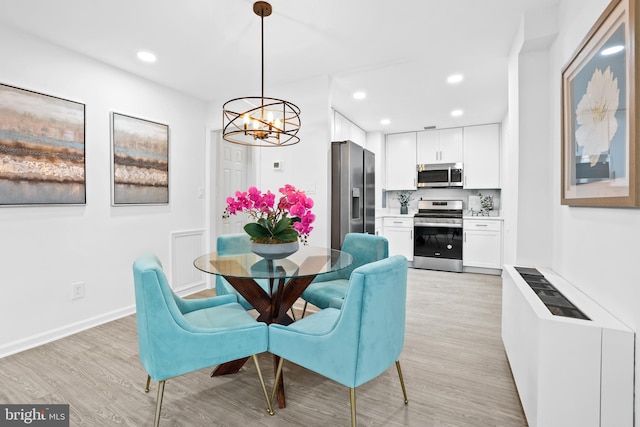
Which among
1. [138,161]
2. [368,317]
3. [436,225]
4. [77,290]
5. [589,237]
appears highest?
[138,161]

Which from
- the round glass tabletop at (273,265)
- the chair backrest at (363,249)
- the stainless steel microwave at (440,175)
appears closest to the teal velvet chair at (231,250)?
the round glass tabletop at (273,265)

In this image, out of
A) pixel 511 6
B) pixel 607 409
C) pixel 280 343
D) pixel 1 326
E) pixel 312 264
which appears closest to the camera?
pixel 607 409

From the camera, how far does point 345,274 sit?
A: 275 centimetres

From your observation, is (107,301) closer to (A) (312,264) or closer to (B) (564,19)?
(A) (312,264)

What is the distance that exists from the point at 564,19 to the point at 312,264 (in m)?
2.24

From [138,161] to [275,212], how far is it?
2.05m

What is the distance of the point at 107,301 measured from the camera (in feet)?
9.97

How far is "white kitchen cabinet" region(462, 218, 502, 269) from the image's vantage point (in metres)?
4.77

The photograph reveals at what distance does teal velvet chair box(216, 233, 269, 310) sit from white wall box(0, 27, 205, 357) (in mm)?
1221

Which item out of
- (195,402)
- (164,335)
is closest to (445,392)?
(195,402)

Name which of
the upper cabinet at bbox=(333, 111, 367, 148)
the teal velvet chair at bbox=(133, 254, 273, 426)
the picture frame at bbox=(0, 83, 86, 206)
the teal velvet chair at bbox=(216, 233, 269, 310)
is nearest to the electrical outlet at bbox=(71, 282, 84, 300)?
the picture frame at bbox=(0, 83, 86, 206)

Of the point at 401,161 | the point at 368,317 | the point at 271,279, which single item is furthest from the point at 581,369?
the point at 401,161

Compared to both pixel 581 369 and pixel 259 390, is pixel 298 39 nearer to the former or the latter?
pixel 259 390

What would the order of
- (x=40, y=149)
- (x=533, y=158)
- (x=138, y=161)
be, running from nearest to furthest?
(x=533, y=158) → (x=40, y=149) → (x=138, y=161)
